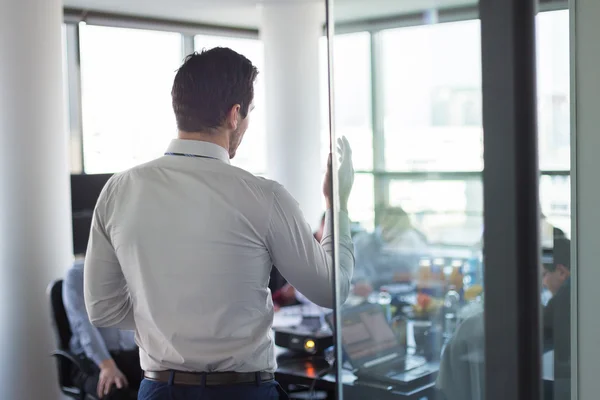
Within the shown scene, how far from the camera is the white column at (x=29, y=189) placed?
4277 mm

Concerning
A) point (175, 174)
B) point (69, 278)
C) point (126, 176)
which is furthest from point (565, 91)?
point (69, 278)

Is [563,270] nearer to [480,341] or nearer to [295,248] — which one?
[480,341]

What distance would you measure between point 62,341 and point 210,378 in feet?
7.24

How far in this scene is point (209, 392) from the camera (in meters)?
1.74

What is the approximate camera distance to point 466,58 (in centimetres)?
121

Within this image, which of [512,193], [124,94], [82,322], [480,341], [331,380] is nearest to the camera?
[512,193]

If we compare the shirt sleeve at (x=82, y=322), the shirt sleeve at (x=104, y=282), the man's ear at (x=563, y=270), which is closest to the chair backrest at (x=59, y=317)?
the shirt sleeve at (x=82, y=322)

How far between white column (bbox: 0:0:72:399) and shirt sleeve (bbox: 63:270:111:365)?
2.88 feet

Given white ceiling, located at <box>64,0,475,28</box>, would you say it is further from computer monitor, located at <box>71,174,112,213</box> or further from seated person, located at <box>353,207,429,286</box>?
seated person, located at <box>353,207,429,286</box>

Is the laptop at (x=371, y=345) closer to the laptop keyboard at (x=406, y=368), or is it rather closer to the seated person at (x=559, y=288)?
the laptop keyboard at (x=406, y=368)

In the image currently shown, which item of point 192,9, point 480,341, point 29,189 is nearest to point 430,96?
point 480,341

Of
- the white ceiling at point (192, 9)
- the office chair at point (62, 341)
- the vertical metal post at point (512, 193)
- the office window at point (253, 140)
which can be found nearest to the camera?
the vertical metal post at point (512, 193)
